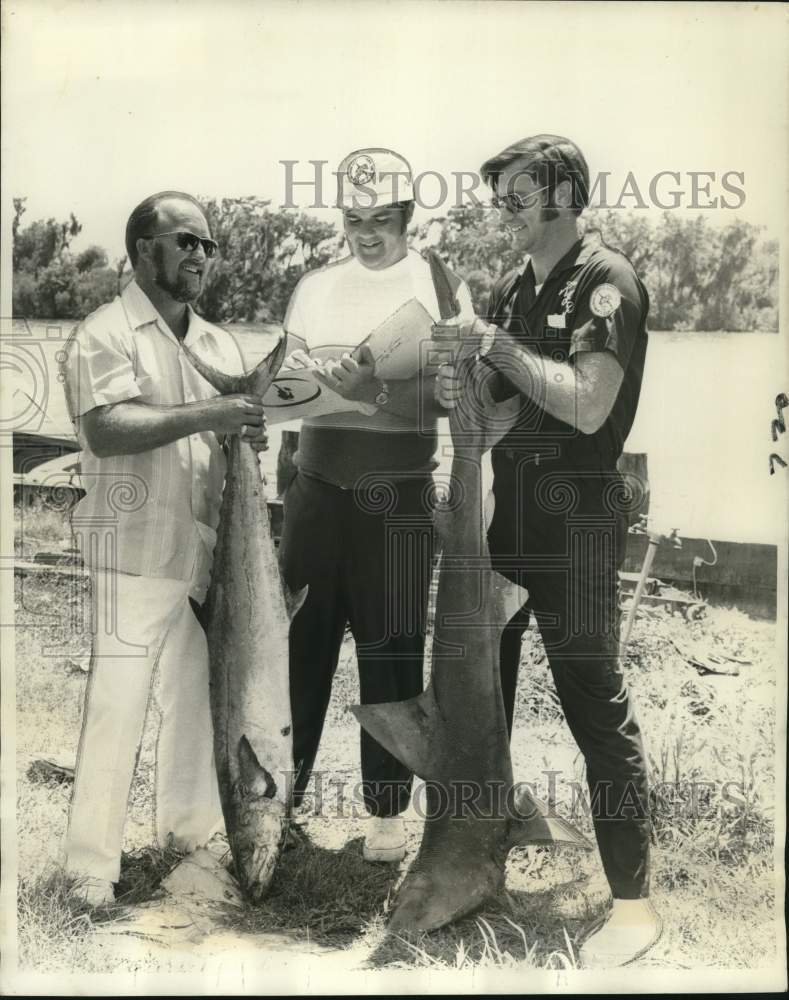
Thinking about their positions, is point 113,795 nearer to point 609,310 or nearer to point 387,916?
point 387,916

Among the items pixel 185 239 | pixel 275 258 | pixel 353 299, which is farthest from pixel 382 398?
pixel 185 239

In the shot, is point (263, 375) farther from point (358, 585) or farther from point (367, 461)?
point (358, 585)

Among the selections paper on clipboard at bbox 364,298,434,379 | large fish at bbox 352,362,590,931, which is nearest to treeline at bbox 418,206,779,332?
paper on clipboard at bbox 364,298,434,379

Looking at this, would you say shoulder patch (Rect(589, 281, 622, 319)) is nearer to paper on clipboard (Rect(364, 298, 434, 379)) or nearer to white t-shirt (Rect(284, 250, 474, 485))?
white t-shirt (Rect(284, 250, 474, 485))

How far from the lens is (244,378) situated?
13.3 feet

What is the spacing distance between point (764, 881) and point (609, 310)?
7.04ft

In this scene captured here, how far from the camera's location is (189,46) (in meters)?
4.14

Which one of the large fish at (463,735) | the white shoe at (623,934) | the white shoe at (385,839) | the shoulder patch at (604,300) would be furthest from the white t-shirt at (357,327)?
the white shoe at (623,934)

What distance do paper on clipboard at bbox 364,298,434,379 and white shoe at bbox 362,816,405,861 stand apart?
158 cm

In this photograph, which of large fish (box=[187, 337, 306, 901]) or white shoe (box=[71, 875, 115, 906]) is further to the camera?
white shoe (box=[71, 875, 115, 906])

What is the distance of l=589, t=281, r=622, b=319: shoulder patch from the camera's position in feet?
13.2

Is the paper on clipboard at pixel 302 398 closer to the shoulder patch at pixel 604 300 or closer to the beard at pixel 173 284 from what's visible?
the beard at pixel 173 284

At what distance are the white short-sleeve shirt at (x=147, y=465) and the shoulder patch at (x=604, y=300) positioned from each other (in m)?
1.36

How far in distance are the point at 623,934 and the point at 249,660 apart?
5.45 feet
